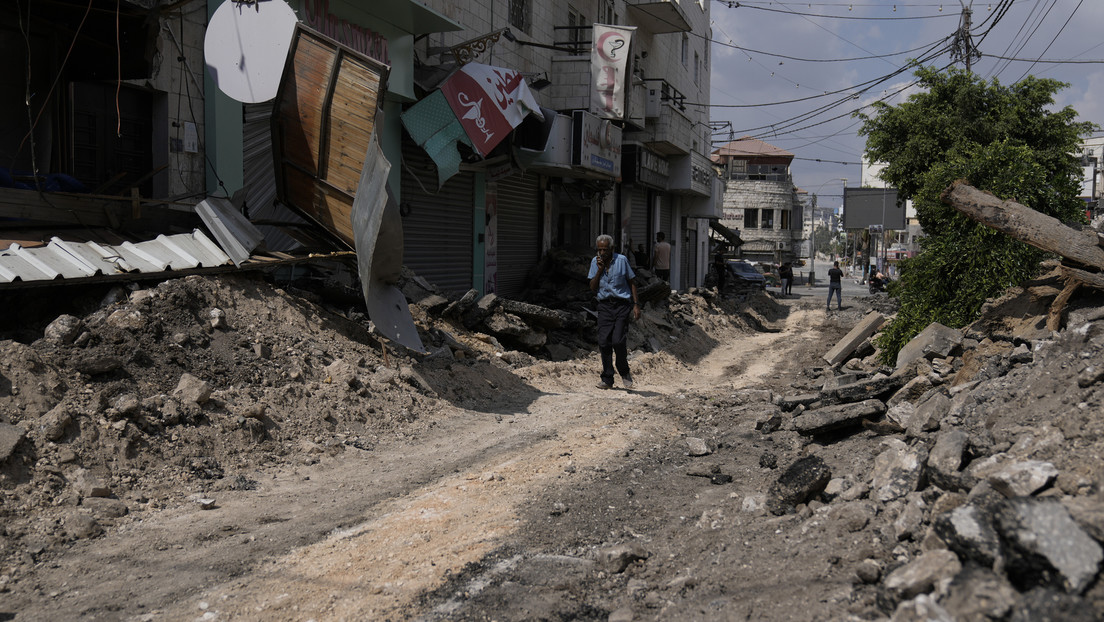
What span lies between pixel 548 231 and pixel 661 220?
11438 mm

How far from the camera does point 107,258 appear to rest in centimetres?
691

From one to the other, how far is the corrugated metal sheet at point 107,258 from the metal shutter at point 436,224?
16.5ft

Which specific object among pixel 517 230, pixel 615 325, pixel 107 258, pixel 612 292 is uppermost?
pixel 517 230

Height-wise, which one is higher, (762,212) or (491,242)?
(762,212)

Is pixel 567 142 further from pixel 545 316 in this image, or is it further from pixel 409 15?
pixel 545 316

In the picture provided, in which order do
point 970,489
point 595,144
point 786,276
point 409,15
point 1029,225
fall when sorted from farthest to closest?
point 786,276 < point 595,144 < point 409,15 < point 1029,225 < point 970,489

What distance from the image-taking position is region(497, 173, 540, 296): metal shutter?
57.1 feet

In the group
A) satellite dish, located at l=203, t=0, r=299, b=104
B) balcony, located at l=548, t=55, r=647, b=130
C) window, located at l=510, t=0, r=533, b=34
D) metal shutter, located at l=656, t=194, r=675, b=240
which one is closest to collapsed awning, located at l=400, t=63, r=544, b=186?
satellite dish, located at l=203, t=0, r=299, b=104

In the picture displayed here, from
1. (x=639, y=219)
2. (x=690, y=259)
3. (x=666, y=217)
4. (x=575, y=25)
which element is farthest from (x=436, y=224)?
(x=690, y=259)

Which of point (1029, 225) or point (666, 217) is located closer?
point (1029, 225)

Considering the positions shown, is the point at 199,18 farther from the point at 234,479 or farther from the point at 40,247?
the point at 234,479

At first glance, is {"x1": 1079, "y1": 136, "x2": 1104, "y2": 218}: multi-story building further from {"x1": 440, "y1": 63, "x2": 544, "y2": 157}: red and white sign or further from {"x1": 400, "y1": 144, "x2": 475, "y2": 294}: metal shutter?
{"x1": 440, "y1": 63, "x2": 544, "y2": 157}: red and white sign

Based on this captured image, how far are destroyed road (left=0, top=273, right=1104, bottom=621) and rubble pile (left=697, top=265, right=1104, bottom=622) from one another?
16 millimetres

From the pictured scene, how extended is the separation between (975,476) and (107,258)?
6724 mm
